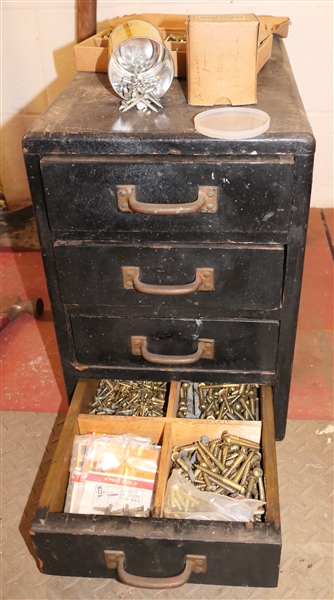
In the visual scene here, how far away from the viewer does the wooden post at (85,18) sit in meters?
1.75

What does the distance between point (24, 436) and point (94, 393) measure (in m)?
0.23

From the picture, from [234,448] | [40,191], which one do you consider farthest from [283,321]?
[40,191]

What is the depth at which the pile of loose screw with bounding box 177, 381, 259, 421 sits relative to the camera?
4.69ft

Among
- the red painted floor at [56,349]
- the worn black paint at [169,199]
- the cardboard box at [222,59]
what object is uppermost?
the cardboard box at [222,59]

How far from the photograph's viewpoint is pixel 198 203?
106cm

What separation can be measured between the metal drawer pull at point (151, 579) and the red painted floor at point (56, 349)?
1.90 ft

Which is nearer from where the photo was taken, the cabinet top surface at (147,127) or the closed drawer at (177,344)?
the cabinet top surface at (147,127)

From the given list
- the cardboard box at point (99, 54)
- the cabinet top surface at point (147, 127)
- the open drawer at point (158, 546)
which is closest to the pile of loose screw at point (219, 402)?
the open drawer at point (158, 546)

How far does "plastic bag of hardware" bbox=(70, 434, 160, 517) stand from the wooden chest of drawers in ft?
0.30

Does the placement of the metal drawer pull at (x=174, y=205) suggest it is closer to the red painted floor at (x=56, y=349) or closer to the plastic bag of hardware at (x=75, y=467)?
the plastic bag of hardware at (x=75, y=467)

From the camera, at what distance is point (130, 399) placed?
148 cm

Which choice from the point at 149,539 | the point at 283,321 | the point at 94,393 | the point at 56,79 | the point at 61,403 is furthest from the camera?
the point at 56,79

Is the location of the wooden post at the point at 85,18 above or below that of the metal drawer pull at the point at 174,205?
above

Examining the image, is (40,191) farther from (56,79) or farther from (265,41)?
(56,79)
